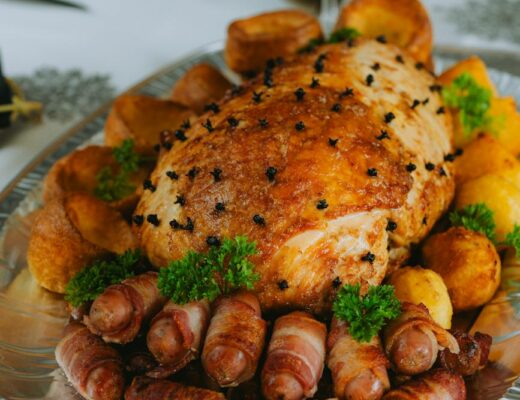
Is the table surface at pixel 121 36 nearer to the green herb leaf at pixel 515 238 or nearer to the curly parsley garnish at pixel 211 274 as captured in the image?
the green herb leaf at pixel 515 238

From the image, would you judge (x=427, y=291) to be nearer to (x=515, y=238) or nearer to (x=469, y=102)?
(x=515, y=238)

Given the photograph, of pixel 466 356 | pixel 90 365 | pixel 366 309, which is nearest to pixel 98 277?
pixel 90 365

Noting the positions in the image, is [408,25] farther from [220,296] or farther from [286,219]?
[220,296]

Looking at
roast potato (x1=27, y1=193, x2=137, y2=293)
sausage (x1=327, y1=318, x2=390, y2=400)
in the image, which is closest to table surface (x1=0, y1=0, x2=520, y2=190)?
roast potato (x1=27, y1=193, x2=137, y2=293)

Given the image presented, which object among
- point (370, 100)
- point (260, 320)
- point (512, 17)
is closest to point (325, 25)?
point (512, 17)

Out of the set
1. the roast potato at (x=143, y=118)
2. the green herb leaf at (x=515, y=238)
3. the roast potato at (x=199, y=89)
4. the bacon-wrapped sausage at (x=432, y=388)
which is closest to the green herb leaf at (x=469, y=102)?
the green herb leaf at (x=515, y=238)

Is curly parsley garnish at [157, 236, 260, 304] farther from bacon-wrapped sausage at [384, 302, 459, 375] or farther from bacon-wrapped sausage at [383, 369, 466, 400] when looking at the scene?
bacon-wrapped sausage at [383, 369, 466, 400]
